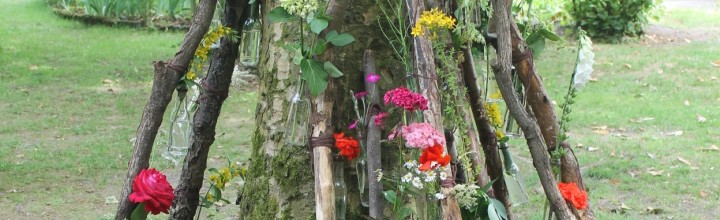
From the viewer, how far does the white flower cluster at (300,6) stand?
2520mm

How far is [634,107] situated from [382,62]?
510cm

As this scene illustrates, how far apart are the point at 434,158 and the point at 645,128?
188 inches

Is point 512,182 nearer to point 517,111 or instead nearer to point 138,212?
point 517,111

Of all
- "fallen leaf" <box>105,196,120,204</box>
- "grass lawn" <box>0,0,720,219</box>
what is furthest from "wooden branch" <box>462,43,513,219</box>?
"fallen leaf" <box>105,196,120,204</box>

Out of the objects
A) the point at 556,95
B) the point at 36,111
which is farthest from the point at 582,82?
the point at 36,111

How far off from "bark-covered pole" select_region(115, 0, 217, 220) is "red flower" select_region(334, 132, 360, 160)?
575 mm

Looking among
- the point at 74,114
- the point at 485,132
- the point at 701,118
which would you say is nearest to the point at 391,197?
the point at 485,132

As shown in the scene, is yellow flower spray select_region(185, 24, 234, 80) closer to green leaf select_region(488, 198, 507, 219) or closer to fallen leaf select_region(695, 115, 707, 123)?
green leaf select_region(488, 198, 507, 219)

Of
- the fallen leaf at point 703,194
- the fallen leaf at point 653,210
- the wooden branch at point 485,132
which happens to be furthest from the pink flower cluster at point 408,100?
the fallen leaf at point 703,194

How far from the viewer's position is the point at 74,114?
24.6ft

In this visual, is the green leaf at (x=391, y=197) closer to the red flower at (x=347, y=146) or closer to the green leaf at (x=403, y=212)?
the green leaf at (x=403, y=212)

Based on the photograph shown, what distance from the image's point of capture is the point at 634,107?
7535 mm

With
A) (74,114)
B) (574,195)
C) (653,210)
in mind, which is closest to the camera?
(574,195)

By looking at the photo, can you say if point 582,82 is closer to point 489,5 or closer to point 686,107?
point 489,5
